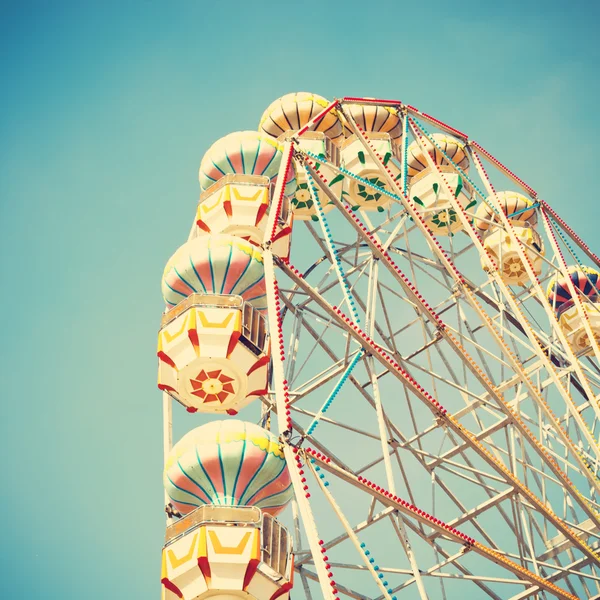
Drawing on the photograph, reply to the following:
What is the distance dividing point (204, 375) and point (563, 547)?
9.16m

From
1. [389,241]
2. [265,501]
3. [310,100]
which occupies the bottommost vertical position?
[265,501]

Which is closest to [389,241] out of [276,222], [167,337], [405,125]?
[405,125]

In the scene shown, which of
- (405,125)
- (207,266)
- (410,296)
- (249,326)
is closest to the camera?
(249,326)

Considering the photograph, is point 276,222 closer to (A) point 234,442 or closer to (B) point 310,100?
(A) point 234,442

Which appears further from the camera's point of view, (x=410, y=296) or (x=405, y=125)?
(x=405, y=125)

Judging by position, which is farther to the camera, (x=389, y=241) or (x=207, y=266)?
(x=389, y=241)

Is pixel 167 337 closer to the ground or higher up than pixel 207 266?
closer to the ground

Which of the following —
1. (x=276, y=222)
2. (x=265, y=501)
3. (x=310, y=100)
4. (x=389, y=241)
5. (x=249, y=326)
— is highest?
(x=310, y=100)

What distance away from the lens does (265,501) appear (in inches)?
536

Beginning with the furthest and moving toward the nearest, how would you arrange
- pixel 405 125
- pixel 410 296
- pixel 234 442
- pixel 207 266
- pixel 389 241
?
pixel 405 125 → pixel 389 241 → pixel 410 296 → pixel 207 266 → pixel 234 442

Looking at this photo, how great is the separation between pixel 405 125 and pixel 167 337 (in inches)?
321

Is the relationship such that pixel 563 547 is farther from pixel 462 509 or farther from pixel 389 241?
pixel 389 241

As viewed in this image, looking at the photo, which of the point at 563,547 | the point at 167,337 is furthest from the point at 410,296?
the point at 563,547

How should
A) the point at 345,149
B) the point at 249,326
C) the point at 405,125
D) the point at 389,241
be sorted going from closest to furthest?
the point at 249,326
the point at 389,241
the point at 405,125
the point at 345,149
